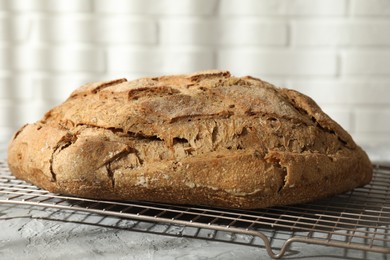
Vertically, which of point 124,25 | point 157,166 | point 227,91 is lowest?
point 157,166

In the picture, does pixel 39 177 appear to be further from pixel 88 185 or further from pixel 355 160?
pixel 355 160

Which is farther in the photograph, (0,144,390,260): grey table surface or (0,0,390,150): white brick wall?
(0,0,390,150): white brick wall

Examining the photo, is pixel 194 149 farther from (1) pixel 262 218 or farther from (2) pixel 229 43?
(2) pixel 229 43

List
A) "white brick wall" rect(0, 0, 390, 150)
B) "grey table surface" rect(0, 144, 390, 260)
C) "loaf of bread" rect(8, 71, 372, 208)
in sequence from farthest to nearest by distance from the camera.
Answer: "white brick wall" rect(0, 0, 390, 150), "loaf of bread" rect(8, 71, 372, 208), "grey table surface" rect(0, 144, 390, 260)

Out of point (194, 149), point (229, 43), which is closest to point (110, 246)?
point (194, 149)

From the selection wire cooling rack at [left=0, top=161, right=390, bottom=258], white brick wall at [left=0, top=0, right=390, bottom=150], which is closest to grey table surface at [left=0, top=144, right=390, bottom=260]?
wire cooling rack at [left=0, top=161, right=390, bottom=258]

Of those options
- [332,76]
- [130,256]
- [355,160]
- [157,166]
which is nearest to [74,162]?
[157,166]

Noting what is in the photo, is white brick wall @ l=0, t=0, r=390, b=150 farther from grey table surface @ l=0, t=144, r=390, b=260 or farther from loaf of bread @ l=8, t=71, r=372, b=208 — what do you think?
grey table surface @ l=0, t=144, r=390, b=260
